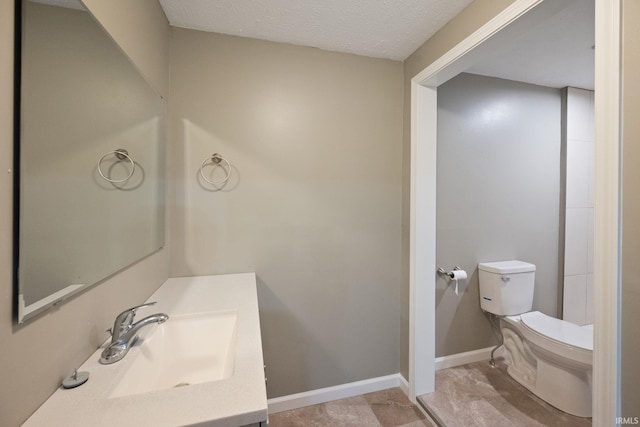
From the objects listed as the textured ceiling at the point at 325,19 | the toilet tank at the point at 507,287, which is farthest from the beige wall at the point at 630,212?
the toilet tank at the point at 507,287

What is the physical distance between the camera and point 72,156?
74 centimetres

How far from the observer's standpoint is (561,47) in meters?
1.71

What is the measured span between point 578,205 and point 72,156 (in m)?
3.41

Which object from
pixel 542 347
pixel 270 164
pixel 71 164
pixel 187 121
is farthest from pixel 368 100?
pixel 542 347

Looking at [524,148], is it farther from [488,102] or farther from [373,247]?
[373,247]

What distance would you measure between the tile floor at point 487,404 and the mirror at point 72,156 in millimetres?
2005

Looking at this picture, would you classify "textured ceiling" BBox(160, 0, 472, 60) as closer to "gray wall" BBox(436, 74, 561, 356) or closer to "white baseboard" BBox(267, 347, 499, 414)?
"gray wall" BBox(436, 74, 561, 356)

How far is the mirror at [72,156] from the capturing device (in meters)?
0.59

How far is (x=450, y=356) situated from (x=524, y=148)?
6.16ft

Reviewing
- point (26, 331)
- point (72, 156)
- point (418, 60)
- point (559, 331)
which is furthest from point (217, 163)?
point (559, 331)

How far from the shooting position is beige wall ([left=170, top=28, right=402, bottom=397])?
1576 millimetres

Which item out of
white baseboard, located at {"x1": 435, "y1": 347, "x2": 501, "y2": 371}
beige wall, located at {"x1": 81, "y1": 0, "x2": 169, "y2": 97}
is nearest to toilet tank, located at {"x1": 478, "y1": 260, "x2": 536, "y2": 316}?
white baseboard, located at {"x1": 435, "y1": 347, "x2": 501, "y2": 371}

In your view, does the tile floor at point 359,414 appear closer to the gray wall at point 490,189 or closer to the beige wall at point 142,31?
the gray wall at point 490,189

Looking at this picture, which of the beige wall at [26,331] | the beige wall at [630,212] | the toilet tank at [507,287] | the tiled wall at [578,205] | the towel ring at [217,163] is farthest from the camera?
the tiled wall at [578,205]
